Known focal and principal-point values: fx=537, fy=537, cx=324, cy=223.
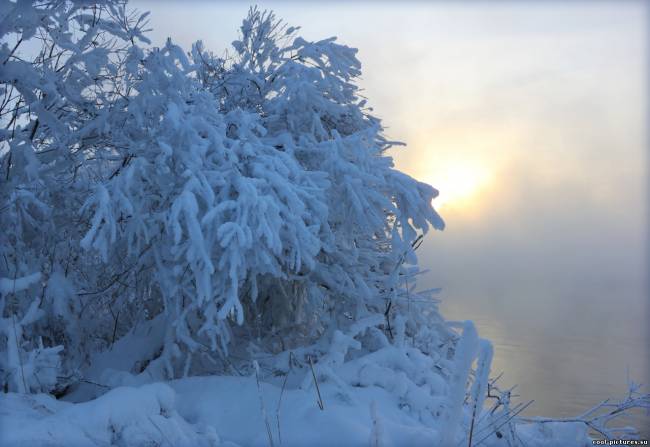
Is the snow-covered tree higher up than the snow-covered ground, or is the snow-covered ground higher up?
the snow-covered tree

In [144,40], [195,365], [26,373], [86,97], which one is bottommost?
[26,373]

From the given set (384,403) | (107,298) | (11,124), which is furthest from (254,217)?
(107,298)

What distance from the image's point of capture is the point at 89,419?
3.65 m

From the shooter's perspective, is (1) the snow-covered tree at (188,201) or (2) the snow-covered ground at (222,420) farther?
(1) the snow-covered tree at (188,201)

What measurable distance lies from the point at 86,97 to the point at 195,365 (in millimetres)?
3631

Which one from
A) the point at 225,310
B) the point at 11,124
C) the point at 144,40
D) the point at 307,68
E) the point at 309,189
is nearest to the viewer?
the point at 225,310

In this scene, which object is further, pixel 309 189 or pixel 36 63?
pixel 36 63

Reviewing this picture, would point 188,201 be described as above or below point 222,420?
above

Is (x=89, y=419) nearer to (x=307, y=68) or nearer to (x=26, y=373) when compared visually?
(x=26, y=373)

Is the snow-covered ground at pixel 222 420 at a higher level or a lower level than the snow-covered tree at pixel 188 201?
lower

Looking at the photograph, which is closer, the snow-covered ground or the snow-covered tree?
the snow-covered ground

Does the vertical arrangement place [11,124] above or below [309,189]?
below

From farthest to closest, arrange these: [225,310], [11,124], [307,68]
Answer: [307,68], [11,124], [225,310]

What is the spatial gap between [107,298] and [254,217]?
12.3 feet
